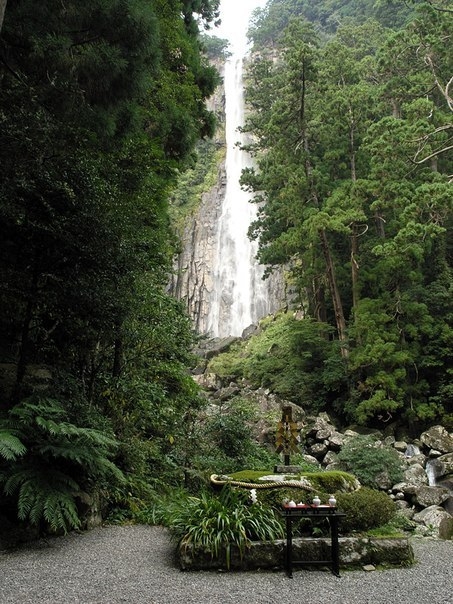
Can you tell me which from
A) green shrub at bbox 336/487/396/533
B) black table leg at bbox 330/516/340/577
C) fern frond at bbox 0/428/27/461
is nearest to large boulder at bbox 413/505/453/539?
green shrub at bbox 336/487/396/533

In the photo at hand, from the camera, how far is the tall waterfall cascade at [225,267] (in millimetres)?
29391

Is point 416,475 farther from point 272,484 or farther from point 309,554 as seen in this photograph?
point 309,554

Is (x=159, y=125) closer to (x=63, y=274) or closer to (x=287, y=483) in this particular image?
(x=63, y=274)

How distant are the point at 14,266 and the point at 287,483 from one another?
3708 millimetres

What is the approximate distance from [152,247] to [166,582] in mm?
4730

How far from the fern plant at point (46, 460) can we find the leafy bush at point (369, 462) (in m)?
6.61

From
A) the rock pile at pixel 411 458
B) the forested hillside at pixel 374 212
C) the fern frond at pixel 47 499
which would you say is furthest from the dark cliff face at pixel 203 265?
the fern frond at pixel 47 499

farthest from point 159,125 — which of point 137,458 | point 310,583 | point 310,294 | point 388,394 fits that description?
point 310,294

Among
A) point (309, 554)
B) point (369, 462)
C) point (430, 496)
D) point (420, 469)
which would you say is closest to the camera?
point (309, 554)

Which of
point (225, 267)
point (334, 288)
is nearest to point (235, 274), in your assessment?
point (225, 267)

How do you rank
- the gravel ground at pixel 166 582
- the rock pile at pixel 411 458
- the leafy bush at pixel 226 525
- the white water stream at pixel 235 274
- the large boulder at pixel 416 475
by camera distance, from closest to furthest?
the gravel ground at pixel 166 582
the leafy bush at pixel 226 525
the rock pile at pixel 411 458
the large boulder at pixel 416 475
the white water stream at pixel 235 274

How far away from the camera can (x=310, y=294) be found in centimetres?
1930

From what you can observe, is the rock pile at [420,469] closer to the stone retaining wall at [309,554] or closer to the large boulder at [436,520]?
the large boulder at [436,520]

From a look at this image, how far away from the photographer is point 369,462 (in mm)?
9742
